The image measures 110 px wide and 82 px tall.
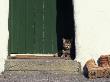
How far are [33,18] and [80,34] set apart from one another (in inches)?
52.1

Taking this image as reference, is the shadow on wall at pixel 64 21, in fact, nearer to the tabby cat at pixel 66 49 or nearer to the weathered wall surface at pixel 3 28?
the tabby cat at pixel 66 49

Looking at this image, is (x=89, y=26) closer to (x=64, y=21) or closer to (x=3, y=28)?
(x=64, y=21)

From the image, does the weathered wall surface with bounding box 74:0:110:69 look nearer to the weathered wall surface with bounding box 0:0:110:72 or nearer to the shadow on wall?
the weathered wall surface with bounding box 0:0:110:72

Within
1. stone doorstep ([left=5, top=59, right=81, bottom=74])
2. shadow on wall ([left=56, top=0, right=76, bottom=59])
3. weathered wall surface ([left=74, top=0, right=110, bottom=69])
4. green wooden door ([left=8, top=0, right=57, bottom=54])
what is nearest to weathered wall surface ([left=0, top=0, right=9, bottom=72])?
stone doorstep ([left=5, top=59, right=81, bottom=74])

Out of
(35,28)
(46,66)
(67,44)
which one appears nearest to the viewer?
(46,66)

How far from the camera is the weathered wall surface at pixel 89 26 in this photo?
8.35 m

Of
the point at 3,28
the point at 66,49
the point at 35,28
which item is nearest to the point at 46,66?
the point at 66,49

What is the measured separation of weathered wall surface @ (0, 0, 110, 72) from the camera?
27.4 feet

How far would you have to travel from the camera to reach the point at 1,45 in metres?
8.35

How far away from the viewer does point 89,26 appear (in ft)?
27.4

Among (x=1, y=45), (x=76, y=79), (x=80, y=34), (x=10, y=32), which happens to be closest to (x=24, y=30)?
(x=10, y=32)

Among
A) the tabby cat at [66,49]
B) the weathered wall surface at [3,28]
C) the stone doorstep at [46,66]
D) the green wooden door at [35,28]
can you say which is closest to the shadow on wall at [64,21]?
the green wooden door at [35,28]

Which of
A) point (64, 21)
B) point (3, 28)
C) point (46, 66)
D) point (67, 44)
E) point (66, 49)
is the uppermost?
point (64, 21)

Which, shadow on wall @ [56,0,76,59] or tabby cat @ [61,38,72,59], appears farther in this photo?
shadow on wall @ [56,0,76,59]
